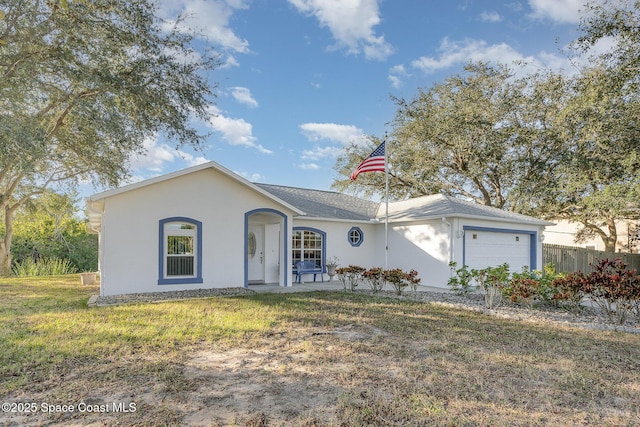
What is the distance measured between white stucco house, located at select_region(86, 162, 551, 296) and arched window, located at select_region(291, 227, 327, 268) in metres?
0.04

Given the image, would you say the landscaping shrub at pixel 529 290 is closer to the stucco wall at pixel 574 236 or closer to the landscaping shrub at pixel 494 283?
the landscaping shrub at pixel 494 283

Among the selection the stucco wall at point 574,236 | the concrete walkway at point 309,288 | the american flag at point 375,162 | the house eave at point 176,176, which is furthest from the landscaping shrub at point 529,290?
the stucco wall at point 574,236

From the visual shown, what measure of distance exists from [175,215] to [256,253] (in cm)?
371

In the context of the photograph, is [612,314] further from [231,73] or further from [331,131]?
[331,131]

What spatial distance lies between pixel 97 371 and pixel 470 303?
8762 millimetres

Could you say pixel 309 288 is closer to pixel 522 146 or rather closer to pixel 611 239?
pixel 522 146

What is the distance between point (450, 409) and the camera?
3713 mm

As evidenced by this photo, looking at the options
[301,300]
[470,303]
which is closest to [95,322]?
[301,300]

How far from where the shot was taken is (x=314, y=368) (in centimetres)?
485

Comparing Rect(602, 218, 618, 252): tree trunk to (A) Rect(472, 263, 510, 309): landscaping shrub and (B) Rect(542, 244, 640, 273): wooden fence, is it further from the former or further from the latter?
(A) Rect(472, 263, 510, 309): landscaping shrub

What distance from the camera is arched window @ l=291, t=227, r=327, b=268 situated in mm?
14328

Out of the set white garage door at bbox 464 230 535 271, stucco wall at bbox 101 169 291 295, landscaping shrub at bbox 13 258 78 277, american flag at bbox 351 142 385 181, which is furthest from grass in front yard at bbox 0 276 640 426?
landscaping shrub at bbox 13 258 78 277

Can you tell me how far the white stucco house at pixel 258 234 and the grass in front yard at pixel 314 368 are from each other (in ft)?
9.01

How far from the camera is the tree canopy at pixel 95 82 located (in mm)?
9141
